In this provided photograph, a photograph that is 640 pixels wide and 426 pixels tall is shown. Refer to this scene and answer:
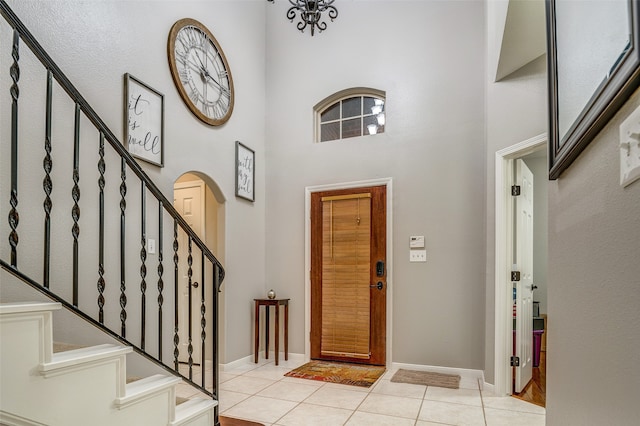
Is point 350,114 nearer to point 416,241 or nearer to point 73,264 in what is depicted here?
point 416,241

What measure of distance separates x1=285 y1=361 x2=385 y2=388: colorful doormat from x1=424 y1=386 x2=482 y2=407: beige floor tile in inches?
22.3

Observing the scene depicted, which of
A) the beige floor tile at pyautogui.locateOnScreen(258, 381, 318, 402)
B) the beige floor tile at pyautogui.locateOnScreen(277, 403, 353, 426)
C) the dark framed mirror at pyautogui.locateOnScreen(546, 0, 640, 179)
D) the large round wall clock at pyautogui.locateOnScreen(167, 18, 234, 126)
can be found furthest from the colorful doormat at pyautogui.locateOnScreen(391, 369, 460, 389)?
the large round wall clock at pyautogui.locateOnScreen(167, 18, 234, 126)

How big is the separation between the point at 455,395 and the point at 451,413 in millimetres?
428

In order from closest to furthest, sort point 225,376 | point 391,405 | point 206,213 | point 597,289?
point 597,289
point 391,405
point 225,376
point 206,213

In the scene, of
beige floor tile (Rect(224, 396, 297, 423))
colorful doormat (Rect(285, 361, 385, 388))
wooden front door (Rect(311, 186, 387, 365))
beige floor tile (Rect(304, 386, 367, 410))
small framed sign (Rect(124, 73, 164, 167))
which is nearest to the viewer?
beige floor tile (Rect(224, 396, 297, 423))

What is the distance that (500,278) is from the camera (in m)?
3.42

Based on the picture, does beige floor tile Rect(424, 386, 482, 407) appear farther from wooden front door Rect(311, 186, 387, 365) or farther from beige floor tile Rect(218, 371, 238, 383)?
beige floor tile Rect(218, 371, 238, 383)

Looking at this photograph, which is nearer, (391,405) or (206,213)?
(391,405)

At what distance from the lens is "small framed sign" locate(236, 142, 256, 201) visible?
14.9 ft

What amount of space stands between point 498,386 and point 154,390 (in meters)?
2.77

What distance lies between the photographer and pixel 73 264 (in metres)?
1.99

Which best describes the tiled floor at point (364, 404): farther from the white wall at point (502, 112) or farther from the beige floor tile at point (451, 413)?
the white wall at point (502, 112)

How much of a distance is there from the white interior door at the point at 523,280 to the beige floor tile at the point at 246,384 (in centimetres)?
222

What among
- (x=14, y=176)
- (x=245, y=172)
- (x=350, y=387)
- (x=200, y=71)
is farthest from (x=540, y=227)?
(x=14, y=176)
